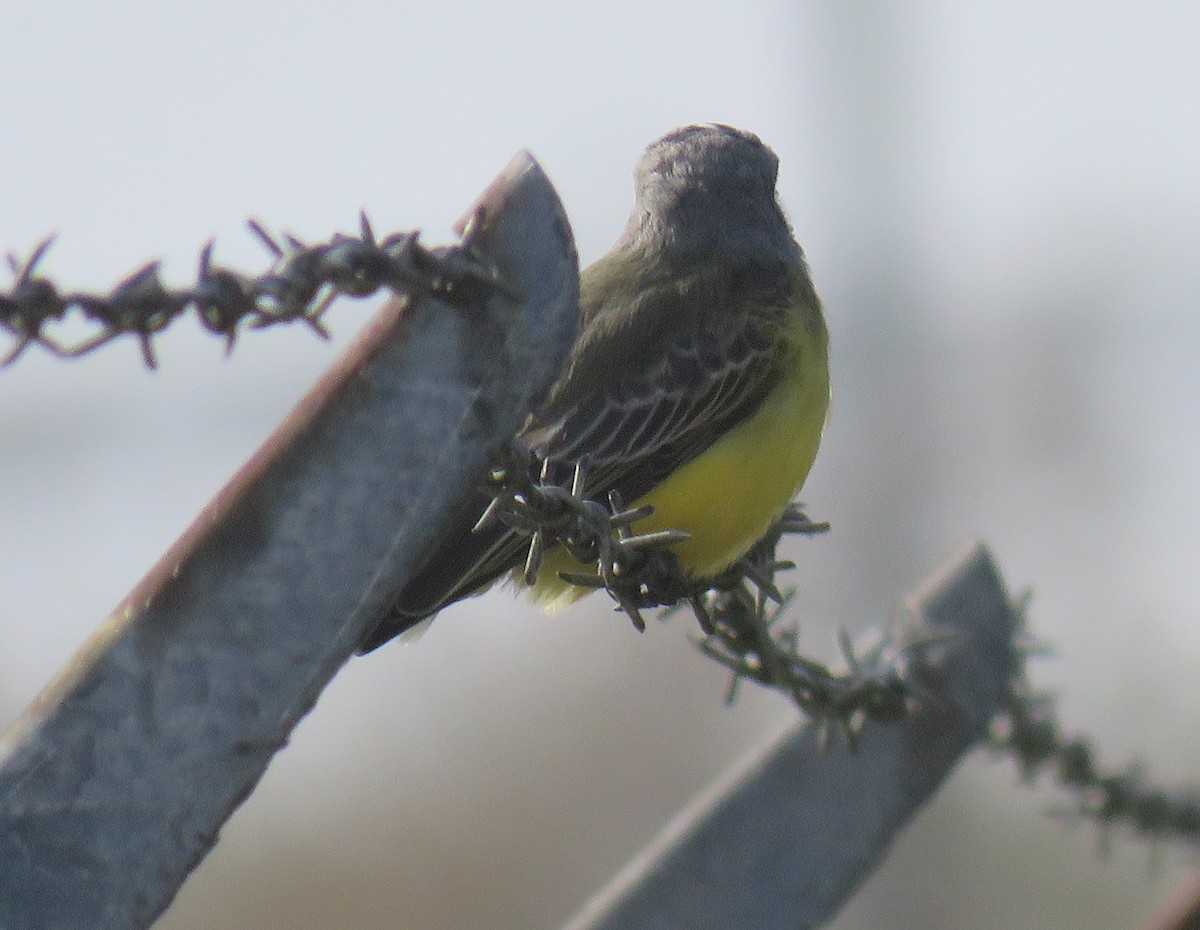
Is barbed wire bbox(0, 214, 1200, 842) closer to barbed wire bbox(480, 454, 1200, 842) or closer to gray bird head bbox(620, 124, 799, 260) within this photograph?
barbed wire bbox(480, 454, 1200, 842)

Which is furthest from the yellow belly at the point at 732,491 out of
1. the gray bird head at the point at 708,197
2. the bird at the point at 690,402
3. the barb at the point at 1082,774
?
the gray bird head at the point at 708,197

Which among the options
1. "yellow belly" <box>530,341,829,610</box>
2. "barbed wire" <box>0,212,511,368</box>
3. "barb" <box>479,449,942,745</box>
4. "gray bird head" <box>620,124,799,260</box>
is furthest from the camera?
"gray bird head" <box>620,124,799,260</box>

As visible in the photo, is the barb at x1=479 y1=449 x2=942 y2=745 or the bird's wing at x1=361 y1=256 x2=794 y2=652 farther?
the bird's wing at x1=361 y1=256 x2=794 y2=652

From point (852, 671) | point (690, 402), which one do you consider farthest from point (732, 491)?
point (852, 671)

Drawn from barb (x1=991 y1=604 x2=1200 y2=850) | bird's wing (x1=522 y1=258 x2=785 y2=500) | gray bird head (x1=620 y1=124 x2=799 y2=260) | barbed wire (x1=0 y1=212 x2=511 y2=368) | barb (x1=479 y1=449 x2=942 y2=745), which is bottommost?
barb (x1=991 y1=604 x2=1200 y2=850)

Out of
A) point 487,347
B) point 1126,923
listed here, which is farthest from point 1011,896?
point 487,347

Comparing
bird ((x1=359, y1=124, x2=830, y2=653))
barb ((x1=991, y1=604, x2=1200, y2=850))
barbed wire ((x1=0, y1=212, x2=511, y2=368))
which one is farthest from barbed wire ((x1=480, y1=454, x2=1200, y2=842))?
barbed wire ((x1=0, y1=212, x2=511, y2=368))

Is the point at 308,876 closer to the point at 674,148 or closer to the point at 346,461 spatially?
the point at 674,148

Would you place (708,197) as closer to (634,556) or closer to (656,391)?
(656,391)

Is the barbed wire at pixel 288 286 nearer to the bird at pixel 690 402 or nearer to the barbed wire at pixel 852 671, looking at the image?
the barbed wire at pixel 852 671
